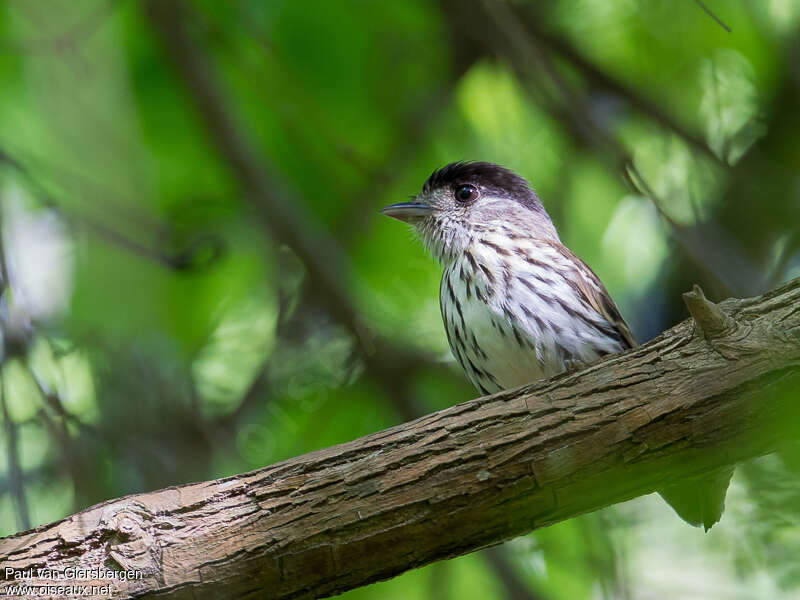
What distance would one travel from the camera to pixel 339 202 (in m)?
5.34

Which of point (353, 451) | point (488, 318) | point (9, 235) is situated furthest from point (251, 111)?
point (353, 451)

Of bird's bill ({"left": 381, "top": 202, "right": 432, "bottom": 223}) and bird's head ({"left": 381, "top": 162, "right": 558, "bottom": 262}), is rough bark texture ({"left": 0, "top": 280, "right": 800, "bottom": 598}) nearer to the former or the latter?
bird's head ({"left": 381, "top": 162, "right": 558, "bottom": 262})

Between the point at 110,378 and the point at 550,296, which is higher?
the point at 110,378

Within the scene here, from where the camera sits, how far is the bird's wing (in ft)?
14.2

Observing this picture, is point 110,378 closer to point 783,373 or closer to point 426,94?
point 426,94

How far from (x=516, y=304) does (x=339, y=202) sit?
152 centimetres

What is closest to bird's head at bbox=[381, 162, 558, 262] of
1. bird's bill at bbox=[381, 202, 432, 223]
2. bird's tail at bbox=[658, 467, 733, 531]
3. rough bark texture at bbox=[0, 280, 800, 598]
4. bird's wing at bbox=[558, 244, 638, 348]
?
bird's bill at bbox=[381, 202, 432, 223]

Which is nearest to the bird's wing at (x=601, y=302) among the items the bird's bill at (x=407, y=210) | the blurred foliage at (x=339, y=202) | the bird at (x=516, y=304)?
the bird at (x=516, y=304)

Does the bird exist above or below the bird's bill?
below

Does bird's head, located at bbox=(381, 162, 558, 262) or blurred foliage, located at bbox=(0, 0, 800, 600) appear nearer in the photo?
blurred foliage, located at bbox=(0, 0, 800, 600)

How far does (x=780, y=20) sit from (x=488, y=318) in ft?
7.33

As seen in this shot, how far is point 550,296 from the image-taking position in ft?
13.9

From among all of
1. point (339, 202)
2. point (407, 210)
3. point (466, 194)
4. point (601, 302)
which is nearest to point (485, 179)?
point (466, 194)

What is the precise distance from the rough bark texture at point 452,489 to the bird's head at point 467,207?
1846mm
